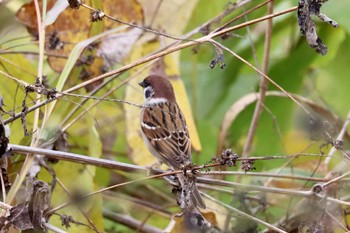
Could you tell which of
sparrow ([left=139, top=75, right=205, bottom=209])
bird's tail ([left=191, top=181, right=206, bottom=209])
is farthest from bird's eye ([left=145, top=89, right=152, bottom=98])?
bird's tail ([left=191, top=181, right=206, bottom=209])

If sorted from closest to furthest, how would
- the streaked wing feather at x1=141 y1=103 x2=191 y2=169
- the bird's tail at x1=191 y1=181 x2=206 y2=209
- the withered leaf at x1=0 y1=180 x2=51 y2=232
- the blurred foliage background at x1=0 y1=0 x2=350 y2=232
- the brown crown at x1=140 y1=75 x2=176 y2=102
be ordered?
the withered leaf at x1=0 y1=180 x2=51 y2=232 < the bird's tail at x1=191 y1=181 x2=206 y2=209 < the blurred foliage background at x1=0 y1=0 x2=350 y2=232 < the streaked wing feather at x1=141 y1=103 x2=191 y2=169 < the brown crown at x1=140 y1=75 x2=176 y2=102

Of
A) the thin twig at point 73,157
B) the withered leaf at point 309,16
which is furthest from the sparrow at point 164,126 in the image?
the withered leaf at point 309,16

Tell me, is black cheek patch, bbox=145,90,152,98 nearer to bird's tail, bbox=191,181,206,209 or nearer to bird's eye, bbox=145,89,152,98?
bird's eye, bbox=145,89,152,98

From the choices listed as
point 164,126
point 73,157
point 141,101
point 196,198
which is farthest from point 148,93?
point 73,157

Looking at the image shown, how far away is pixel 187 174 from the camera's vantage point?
1.97m

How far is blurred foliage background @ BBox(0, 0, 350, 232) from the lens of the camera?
8.04ft

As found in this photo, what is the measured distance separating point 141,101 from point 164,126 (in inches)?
10.7

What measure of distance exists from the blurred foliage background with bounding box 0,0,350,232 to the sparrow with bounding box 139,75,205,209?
0.09 m

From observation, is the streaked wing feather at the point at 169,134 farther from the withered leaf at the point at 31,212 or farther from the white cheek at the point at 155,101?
the withered leaf at the point at 31,212

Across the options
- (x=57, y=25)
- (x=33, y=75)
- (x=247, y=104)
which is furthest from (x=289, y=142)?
(x=33, y=75)

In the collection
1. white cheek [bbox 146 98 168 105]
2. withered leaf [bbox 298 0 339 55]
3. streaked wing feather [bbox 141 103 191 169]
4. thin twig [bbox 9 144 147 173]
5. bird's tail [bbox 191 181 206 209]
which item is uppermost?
white cheek [bbox 146 98 168 105]

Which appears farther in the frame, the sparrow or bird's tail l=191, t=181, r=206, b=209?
the sparrow

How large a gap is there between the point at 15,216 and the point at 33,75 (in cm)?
72

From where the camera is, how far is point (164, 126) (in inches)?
116
